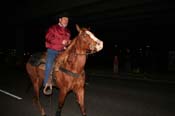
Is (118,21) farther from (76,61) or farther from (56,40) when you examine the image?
(76,61)

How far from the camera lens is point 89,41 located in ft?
19.2

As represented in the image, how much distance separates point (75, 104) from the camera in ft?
30.0

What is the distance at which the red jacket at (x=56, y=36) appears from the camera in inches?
261

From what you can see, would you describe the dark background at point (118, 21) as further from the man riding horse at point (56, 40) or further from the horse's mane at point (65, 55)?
the horse's mane at point (65, 55)

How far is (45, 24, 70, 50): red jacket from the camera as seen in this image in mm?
6624

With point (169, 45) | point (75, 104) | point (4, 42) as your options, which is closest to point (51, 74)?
point (75, 104)

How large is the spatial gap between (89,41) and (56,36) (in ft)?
3.81

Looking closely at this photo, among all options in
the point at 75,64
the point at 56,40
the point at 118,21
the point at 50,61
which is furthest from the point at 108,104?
the point at 118,21

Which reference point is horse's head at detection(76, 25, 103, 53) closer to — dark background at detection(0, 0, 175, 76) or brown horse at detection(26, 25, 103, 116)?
brown horse at detection(26, 25, 103, 116)

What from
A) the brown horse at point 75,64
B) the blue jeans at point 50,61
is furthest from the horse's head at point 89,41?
the blue jeans at point 50,61

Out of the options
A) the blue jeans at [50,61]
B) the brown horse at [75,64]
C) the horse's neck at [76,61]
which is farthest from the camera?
the blue jeans at [50,61]

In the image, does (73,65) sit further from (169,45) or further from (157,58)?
(169,45)

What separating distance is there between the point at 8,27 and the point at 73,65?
37148 mm

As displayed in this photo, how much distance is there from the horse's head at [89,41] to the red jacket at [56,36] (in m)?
0.80
